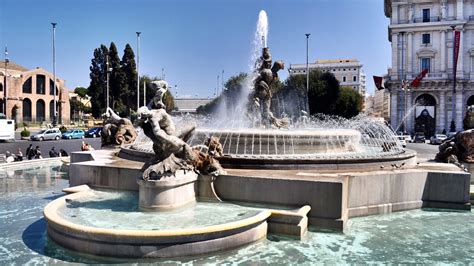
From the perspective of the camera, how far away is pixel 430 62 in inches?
2370

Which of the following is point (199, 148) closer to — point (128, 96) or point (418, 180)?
point (418, 180)

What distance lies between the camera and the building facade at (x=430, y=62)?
58125 millimetres

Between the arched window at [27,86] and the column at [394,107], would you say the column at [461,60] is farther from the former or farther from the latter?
the arched window at [27,86]

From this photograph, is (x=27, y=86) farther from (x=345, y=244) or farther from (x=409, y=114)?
(x=345, y=244)

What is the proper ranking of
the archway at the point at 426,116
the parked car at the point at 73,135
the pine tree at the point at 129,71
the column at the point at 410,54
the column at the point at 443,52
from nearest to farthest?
the parked car at the point at 73,135 < the column at the point at 443,52 < the archway at the point at 426,116 < the column at the point at 410,54 < the pine tree at the point at 129,71

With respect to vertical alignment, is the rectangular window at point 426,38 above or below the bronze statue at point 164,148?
above

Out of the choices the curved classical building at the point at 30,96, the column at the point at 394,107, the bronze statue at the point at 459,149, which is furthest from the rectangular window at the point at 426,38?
the curved classical building at the point at 30,96

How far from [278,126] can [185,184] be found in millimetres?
8011

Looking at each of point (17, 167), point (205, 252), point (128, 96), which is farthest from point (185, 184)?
point (128, 96)

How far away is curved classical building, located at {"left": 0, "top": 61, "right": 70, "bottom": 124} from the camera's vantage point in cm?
6412

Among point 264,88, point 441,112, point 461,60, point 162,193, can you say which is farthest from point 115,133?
point 461,60

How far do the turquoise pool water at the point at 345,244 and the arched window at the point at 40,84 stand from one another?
6862cm

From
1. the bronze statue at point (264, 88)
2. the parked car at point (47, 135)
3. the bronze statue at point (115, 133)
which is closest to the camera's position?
the bronze statue at point (264, 88)

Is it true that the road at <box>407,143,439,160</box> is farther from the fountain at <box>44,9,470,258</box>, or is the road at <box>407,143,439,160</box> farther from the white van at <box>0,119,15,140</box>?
the white van at <box>0,119,15,140</box>
